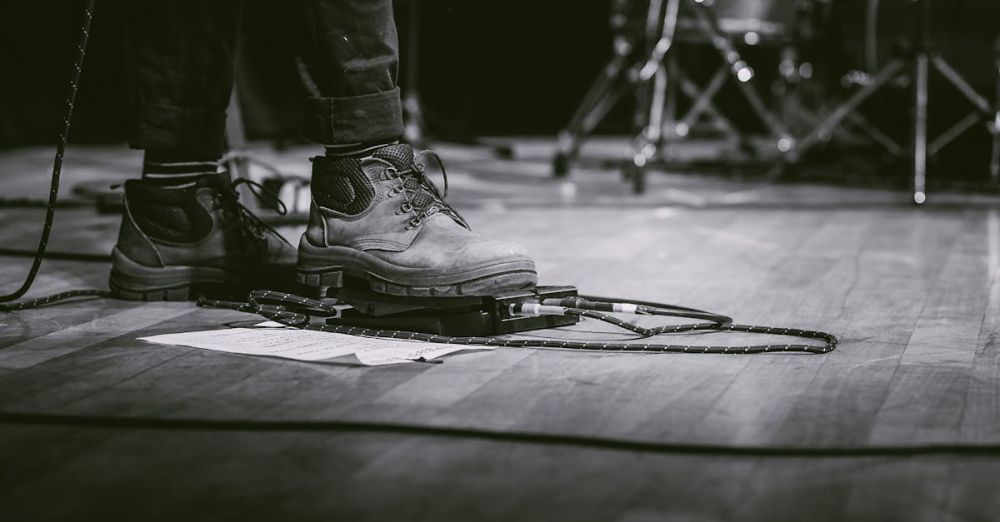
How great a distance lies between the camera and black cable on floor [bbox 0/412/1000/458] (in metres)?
0.84

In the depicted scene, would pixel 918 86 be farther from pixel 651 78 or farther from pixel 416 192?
pixel 416 192

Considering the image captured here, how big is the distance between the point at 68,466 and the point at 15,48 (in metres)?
4.02

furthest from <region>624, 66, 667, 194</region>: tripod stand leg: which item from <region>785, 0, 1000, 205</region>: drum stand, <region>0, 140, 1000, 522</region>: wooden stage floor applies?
<region>0, 140, 1000, 522</region>: wooden stage floor

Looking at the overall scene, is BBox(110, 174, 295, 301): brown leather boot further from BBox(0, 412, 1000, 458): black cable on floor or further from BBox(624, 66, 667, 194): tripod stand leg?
BBox(624, 66, 667, 194): tripod stand leg

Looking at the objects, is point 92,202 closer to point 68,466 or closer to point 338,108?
point 338,108

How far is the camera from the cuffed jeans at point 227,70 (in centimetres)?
132

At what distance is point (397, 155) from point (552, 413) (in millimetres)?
536

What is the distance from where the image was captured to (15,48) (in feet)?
14.2

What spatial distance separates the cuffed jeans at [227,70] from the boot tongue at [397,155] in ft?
0.05

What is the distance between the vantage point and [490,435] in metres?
0.88

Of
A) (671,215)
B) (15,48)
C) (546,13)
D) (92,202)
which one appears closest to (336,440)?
(671,215)

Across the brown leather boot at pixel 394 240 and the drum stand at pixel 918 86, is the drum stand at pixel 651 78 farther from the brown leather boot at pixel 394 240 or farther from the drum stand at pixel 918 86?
the brown leather boot at pixel 394 240

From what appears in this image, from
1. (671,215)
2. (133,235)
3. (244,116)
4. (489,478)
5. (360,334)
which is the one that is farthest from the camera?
(244,116)

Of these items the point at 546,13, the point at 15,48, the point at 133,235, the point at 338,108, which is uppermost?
the point at 546,13
